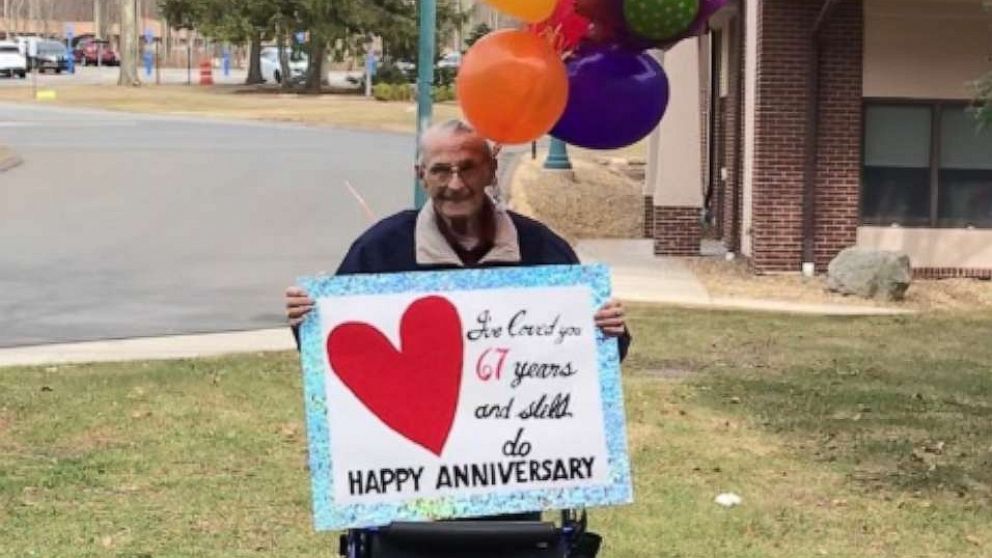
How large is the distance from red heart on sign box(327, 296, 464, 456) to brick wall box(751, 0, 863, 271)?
1300cm

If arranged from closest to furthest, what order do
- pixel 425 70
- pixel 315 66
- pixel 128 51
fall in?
1. pixel 425 70
2. pixel 315 66
3. pixel 128 51

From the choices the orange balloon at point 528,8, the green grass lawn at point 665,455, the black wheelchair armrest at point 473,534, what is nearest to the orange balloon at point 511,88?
the orange balloon at point 528,8

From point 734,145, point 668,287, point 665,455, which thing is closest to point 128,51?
point 734,145

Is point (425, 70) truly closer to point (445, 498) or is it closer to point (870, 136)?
point (445, 498)

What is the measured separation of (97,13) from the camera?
110812 millimetres

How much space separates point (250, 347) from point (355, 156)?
1932 cm

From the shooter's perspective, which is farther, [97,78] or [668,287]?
[97,78]

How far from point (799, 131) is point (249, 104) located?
34515 millimetres

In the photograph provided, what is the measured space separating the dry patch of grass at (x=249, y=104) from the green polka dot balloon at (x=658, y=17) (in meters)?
34.4

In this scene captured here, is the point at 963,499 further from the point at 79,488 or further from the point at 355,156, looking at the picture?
Answer: the point at 355,156

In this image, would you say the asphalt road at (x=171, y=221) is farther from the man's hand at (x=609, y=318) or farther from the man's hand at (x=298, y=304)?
the man's hand at (x=609, y=318)

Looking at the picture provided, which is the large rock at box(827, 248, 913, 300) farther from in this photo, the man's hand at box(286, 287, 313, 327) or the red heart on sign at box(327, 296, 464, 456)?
the man's hand at box(286, 287, 313, 327)

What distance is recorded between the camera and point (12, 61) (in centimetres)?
6762

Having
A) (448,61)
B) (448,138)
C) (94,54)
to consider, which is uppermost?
(94,54)
